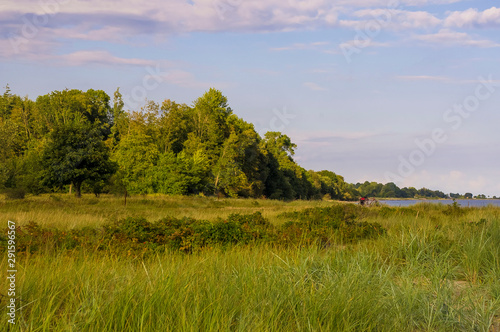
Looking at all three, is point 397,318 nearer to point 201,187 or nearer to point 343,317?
point 343,317

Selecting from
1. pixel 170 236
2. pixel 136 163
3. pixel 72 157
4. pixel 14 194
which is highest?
pixel 136 163

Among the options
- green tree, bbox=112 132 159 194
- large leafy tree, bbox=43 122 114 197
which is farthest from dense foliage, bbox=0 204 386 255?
green tree, bbox=112 132 159 194

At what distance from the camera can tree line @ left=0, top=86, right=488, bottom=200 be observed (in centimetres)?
3809

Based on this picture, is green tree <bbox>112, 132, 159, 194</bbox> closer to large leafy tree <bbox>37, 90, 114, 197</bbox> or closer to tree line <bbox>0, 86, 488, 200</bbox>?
tree line <bbox>0, 86, 488, 200</bbox>

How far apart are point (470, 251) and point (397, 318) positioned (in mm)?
4059

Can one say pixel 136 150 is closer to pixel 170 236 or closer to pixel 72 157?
pixel 72 157

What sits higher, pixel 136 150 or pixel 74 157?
pixel 136 150

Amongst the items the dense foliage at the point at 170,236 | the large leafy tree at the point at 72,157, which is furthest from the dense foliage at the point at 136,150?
the dense foliage at the point at 170,236

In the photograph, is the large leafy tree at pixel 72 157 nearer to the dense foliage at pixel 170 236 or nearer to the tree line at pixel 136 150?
the tree line at pixel 136 150

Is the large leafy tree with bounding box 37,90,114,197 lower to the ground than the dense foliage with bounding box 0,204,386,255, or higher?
higher

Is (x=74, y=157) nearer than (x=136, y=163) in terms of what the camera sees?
Yes

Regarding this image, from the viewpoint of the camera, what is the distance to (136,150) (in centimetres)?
5944

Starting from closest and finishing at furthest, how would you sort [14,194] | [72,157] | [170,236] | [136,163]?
[170,236] < [14,194] < [72,157] < [136,163]

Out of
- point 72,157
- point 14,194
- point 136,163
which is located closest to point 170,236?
point 72,157
